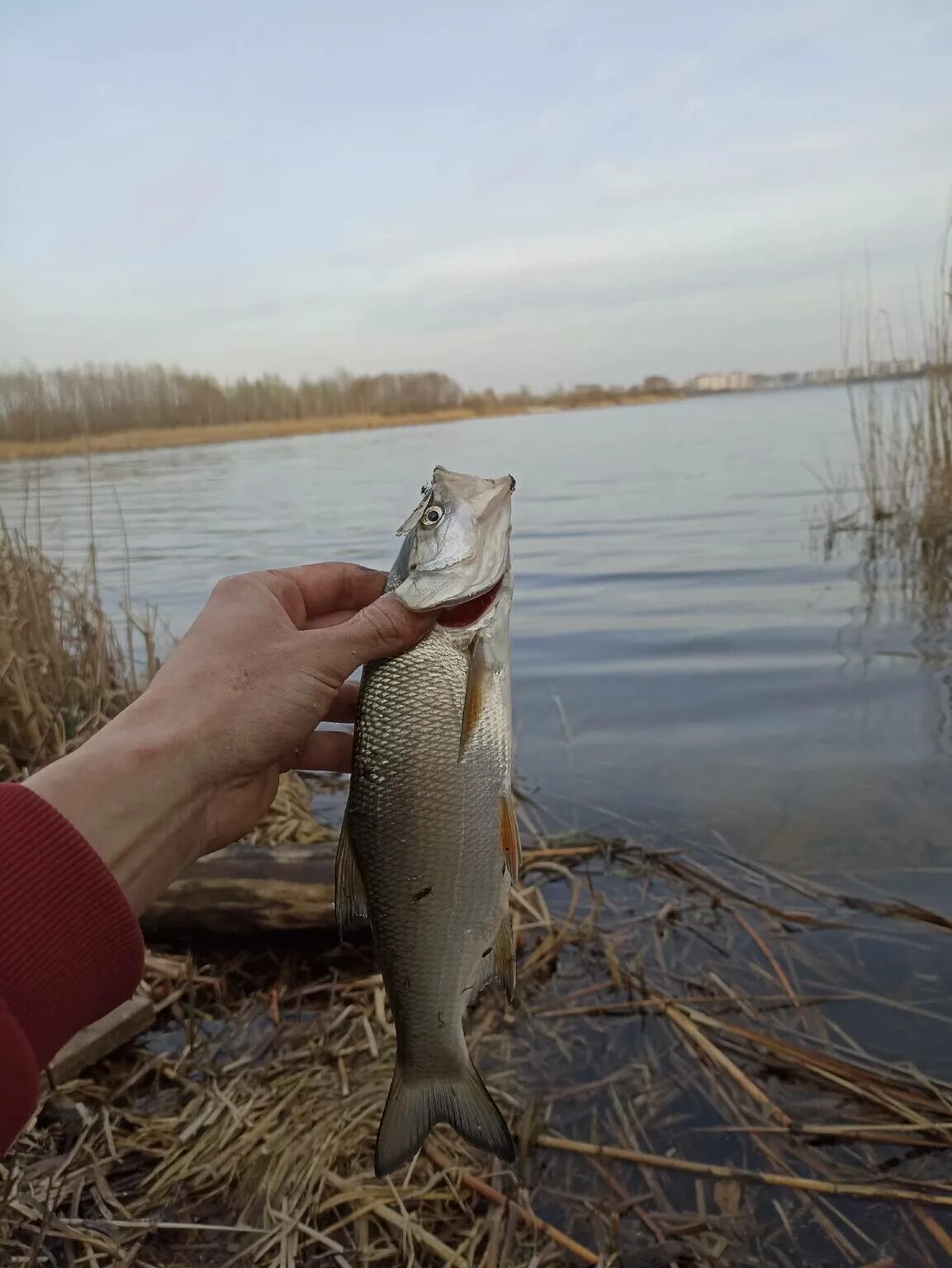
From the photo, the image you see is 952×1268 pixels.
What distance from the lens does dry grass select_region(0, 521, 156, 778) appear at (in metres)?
5.53

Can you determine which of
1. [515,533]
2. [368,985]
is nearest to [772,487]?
[515,533]

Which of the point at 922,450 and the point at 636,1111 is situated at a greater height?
the point at 922,450

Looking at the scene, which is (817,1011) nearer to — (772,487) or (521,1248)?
(521,1248)

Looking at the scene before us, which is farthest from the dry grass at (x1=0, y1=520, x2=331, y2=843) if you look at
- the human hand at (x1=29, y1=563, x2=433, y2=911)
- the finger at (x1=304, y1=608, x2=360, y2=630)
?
the human hand at (x1=29, y1=563, x2=433, y2=911)

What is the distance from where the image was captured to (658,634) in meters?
9.62

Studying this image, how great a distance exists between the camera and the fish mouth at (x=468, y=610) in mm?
2293

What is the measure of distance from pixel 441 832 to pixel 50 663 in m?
4.79

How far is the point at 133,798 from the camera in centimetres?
205

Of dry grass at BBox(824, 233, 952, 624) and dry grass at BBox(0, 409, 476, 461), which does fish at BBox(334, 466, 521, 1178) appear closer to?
dry grass at BBox(824, 233, 952, 624)

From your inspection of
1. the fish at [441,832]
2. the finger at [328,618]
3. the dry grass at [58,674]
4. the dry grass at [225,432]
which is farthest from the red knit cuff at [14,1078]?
the dry grass at [225,432]

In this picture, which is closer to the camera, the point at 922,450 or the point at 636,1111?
the point at 636,1111

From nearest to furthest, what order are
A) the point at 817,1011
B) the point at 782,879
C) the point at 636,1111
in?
1. the point at 636,1111
2. the point at 817,1011
3. the point at 782,879

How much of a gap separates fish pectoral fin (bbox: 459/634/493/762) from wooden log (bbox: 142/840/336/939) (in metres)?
1.91

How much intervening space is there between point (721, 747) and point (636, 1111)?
3701 mm
